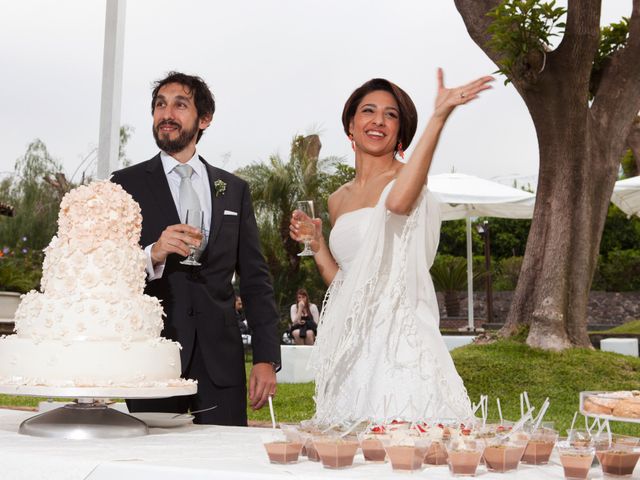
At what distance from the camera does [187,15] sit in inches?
1443

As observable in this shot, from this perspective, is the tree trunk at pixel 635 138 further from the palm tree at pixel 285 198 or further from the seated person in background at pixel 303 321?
→ the palm tree at pixel 285 198

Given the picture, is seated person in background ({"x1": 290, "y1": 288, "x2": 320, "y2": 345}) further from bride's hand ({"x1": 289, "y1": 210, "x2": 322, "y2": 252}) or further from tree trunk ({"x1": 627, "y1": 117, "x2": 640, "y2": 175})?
bride's hand ({"x1": 289, "y1": 210, "x2": 322, "y2": 252})

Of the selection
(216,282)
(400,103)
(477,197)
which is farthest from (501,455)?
(477,197)

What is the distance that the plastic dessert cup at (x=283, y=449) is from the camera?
2.11 meters

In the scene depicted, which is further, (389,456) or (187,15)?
(187,15)

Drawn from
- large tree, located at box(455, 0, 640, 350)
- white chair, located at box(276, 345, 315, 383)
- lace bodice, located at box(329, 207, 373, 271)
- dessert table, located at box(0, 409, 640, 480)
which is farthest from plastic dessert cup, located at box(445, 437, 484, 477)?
white chair, located at box(276, 345, 315, 383)

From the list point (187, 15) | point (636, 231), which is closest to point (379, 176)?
point (636, 231)

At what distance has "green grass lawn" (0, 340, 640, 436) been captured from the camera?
8906mm

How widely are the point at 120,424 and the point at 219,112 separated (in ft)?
133

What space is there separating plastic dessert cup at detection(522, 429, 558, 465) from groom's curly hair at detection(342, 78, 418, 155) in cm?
147

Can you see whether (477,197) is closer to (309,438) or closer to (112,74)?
(112,74)

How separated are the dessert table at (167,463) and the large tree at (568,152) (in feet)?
26.9

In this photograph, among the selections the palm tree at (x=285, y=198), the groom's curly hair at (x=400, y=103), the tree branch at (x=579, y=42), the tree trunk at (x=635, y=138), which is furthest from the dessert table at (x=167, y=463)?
the palm tree at (x=285, y=198)

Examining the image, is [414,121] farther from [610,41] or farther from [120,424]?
[610,41]
